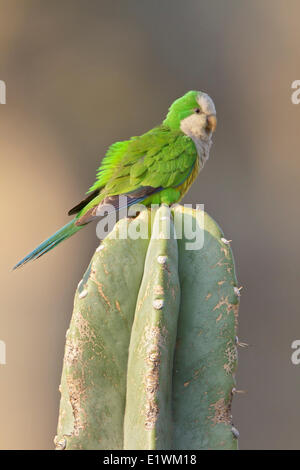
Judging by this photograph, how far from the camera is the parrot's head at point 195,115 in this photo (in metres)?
1.56

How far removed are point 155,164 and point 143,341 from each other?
2.20 feet

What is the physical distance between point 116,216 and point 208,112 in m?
0.40

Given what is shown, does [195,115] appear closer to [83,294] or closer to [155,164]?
[155,164]

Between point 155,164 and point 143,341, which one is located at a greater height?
point 155,164

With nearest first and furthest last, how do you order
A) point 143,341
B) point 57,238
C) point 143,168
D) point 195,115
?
1. point 143,341
2. point 57,238
3. point 143,168
4. point 195,115

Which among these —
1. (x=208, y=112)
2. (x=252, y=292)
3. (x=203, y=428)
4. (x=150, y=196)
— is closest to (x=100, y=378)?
(x=203, y=428)

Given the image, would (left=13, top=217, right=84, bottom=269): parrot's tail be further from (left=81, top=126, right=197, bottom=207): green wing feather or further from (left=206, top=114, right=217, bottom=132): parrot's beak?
(left=206, top=114, right=217, bottom=132): parrot's beak

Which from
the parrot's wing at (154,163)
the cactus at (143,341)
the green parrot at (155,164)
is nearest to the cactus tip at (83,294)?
the cactus at (143,341)

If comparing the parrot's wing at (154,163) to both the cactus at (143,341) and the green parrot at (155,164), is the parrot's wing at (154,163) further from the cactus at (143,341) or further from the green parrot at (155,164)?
the cactus at (143,341)

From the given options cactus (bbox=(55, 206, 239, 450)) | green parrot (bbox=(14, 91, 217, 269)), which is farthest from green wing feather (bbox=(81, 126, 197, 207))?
cactus (bbox=(55, 206, 239, 450))

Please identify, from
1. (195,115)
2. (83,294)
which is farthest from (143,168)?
(83,294)

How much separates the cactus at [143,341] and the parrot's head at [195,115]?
25.5 inches

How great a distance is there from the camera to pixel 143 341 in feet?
2.84
